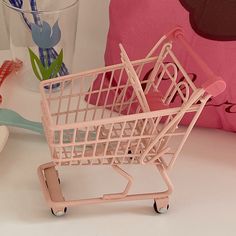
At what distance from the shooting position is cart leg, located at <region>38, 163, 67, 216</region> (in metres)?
0.49

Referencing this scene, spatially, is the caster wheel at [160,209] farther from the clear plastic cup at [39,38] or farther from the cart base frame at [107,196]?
the clear plastic cup at [39,38]

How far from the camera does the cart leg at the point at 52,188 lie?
0.49m

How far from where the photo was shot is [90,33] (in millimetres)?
818

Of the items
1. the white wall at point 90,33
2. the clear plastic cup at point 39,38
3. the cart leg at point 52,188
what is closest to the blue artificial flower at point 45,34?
the clear plastic cup at point 39,38

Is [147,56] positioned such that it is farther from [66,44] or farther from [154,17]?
[66,44]

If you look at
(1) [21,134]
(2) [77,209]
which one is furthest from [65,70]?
(2) [77,209]

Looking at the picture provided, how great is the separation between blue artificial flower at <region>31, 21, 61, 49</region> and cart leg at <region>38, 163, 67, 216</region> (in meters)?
0.20

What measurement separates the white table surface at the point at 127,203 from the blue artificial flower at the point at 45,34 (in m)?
0.11

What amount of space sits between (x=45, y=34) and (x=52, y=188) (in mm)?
242

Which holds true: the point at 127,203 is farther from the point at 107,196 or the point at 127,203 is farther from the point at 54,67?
the point at 54,67

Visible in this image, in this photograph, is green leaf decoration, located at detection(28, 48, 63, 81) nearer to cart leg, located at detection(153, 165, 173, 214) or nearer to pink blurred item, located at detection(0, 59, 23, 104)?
pink blurred item, located at detection(0, 59, 23, 104)

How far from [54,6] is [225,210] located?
412 millimetres

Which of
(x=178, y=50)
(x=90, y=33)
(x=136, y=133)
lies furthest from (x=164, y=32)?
(x=90, y=33)

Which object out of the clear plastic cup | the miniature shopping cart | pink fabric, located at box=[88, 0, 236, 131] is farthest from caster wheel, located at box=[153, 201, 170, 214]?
the clear plastic cup
